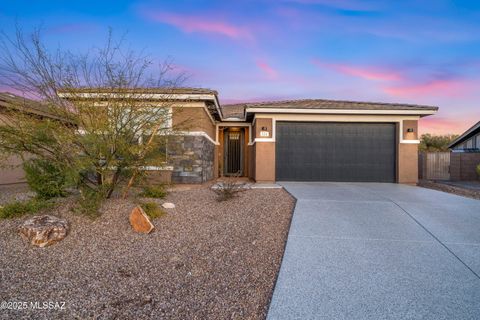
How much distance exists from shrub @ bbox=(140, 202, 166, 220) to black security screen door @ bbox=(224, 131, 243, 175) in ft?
32.4

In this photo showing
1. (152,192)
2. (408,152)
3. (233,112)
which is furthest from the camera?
(233,112)

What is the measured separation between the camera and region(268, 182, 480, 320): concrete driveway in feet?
8.39

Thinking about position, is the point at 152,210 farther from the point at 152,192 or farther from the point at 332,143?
the point at 332,143

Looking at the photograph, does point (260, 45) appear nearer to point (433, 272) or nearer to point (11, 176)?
point (433, 272)

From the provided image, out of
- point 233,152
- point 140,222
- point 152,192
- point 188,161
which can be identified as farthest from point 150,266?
point 233,152

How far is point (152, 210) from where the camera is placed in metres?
5.32

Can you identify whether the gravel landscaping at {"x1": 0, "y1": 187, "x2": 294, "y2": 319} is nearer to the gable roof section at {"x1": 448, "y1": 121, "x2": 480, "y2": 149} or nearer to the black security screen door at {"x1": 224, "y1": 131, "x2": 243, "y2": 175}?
A: the black security screen door at {"x1": 224, "y1": 131, "x2": 243, "y2": 175}

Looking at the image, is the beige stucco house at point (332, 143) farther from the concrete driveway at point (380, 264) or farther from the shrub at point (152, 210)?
the shrub at point (152, 210)

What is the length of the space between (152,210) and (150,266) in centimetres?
181

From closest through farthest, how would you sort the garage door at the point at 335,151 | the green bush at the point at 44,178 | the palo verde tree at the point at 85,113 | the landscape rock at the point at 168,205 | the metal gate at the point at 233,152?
the palo verde tree at the point at 85,113 → the green bush at the point at 44,178 → the landscape rock at the point at 168,205 → the garage door at the point at 335,151 → the metal gate at the point at 233,152

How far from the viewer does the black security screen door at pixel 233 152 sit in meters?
15.3

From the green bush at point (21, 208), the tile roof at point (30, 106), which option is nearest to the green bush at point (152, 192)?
the green bush at point (21, 208)

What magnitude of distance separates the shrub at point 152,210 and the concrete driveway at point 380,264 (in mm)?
2484

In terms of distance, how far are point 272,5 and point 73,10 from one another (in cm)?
602
